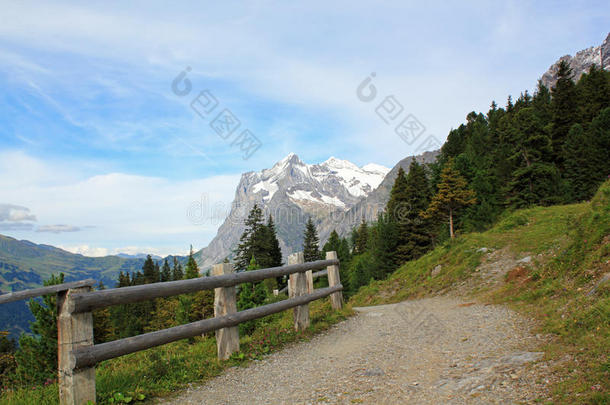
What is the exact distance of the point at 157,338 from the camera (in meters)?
5.42

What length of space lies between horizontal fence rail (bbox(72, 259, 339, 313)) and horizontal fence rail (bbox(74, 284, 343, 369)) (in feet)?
1.70

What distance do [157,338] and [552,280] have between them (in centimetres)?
1012

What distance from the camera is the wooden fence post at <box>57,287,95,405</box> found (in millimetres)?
4523

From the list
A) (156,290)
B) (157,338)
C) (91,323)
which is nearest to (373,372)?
(157,338)

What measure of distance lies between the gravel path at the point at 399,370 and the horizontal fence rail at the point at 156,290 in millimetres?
1481

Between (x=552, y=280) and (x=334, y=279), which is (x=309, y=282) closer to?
(x=334, y=279)

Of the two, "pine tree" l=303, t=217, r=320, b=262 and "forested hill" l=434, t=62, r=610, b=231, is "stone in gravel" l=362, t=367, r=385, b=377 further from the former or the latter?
"pine tree" l=303, t=217, r=320, b=262

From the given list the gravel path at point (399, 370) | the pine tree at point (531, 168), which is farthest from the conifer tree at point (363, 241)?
the gravel path at point (399, 370)

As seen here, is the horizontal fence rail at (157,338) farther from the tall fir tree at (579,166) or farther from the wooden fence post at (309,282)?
the tall fir tree at (579,166)

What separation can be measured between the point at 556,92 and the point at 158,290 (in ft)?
254

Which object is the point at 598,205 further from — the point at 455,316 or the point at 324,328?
the point at 324,328

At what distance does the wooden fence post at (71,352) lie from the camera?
452cm

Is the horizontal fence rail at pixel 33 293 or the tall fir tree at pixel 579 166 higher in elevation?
the tall fir tree at pixel 579 166

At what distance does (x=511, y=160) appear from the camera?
44.6 metres
